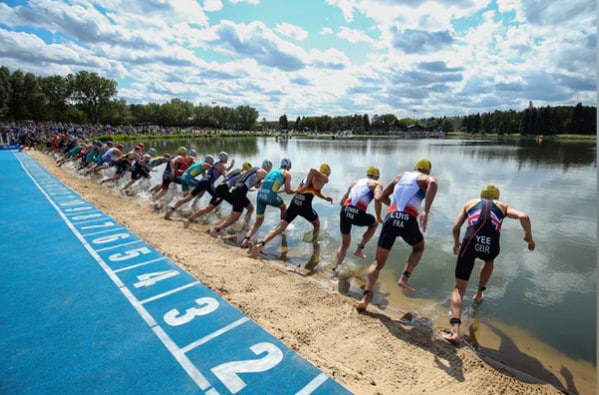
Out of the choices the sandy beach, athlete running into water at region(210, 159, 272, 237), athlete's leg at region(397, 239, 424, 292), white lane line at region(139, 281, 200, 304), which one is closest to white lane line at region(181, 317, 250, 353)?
the sandy beach

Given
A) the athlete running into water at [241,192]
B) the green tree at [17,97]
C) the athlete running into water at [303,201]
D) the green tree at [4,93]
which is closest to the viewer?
the athlete running into water at [303,201]

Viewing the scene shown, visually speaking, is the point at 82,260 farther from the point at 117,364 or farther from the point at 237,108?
the point at 237,108

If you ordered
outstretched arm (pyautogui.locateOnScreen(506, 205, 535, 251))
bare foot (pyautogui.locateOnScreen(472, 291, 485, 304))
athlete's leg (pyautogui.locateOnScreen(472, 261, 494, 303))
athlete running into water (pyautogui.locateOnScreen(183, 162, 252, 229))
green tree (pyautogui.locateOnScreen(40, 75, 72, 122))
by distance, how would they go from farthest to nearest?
green tree (pyautogui.locateOnScreen(40, 75, 72, 122)), athlete running into water (pyautogui.locateOnScreen(183, 162, 252, 229)), bare foot (pyautogui.locateOnScreen(472, 291, 485, 304)), athlete's leg (pyautogui.locateOnScreen(472, 261, 494, 303)), outstretched arm (pyautogui.locateOnScreen(506, 205, 535, 251))

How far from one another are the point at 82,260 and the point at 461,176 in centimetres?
1774

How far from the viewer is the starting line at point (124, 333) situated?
127 inches

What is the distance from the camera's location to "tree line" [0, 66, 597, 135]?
66438 mm

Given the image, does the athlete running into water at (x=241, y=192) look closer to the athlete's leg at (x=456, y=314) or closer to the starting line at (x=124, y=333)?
the starting line at (x=124, y=333)

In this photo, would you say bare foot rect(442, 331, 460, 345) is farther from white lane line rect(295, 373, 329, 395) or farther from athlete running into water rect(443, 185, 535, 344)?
white lane line rect(295, 373, 329, 395)

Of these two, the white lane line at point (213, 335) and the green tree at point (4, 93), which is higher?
the green tree at point (4, 93)

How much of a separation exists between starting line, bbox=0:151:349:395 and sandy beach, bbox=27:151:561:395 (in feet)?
0.80

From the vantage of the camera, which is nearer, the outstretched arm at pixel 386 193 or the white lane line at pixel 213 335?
the white lane line at pixel 213 335

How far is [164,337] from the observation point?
3.88 meters

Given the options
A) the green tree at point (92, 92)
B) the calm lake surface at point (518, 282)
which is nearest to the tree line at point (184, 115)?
the green tree at point (92, 92)

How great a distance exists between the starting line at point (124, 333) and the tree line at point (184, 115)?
5222 centimetres
